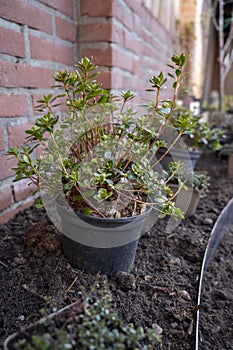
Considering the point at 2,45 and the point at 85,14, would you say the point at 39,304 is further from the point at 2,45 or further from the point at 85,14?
the point at 85,14

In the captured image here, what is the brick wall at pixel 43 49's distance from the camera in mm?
1038

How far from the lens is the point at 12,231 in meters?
1.06

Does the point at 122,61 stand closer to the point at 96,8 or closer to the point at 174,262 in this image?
the point at 96,8

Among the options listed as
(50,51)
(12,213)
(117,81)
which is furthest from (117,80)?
(12,213)

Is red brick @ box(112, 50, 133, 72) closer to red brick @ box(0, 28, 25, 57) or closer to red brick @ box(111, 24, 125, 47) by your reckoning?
red brick @ box(111, 24, 125, 47)

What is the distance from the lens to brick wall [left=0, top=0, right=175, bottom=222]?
1.04 meters

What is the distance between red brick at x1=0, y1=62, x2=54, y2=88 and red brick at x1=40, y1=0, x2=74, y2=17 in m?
0.28

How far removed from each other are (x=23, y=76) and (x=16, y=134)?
24 cm

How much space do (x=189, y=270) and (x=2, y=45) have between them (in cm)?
108

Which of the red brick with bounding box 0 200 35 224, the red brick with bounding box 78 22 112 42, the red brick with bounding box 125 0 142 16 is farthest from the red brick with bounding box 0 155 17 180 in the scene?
the red brick with bounding box 125 0 142 16

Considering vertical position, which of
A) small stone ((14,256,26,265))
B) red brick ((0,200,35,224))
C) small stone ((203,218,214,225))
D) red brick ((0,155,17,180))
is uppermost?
red brick ((0,155,17,180))

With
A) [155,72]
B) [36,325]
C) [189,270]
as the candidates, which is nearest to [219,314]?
[189,270]

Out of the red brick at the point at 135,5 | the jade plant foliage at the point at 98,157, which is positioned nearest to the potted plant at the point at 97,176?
the jade plant foliage at the point at 98,157

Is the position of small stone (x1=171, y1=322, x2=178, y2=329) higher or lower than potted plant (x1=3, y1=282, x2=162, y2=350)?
lower
